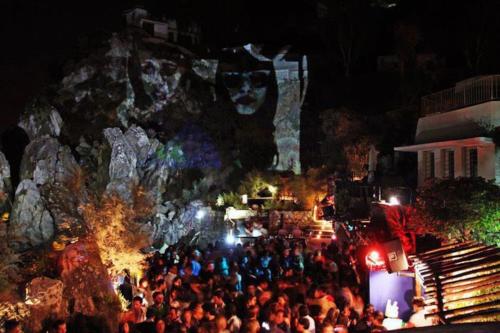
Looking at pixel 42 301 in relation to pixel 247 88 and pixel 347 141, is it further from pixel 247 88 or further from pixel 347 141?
pixel 247 88

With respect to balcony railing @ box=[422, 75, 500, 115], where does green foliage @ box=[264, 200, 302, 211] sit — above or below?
below

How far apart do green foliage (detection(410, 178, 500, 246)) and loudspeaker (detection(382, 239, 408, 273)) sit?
73.5 inches

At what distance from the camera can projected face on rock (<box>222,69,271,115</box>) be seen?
1489 inches

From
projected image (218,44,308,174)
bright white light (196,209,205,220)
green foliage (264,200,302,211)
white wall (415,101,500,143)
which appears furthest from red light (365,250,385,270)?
projected image (218,44,308,174)

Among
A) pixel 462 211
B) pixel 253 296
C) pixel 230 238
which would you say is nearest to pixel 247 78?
pixel 230 238

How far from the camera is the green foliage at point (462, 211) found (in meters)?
10.0

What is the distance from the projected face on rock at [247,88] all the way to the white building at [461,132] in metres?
19.9

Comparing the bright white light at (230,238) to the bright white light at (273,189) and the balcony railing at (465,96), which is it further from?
the balcony railing at (465,96)

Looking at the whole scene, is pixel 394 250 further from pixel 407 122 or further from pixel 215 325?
pixel 407 122

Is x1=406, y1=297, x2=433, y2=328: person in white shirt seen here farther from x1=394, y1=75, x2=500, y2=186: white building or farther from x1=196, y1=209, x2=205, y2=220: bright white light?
x1=196, y1=209, x2=205, y2=220: bright white light

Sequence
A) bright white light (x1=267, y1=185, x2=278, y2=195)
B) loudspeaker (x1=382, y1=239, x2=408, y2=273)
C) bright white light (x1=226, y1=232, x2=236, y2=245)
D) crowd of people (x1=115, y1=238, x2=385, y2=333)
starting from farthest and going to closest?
bright white light (x1=267, y1=185, x2=278, y2=195) → bright white light (x1=226, y1=232, x2=236, y2=245) → loudspeaker (x1=382, y1=239, x2=408, y2=273) → crowd of people (x1=115, y1=238, x2=385, y2=333)

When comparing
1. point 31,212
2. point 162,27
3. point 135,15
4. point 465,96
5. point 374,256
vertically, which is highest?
point 135,15

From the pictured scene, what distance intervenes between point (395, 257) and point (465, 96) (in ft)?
31.2

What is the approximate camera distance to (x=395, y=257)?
30.1ft
